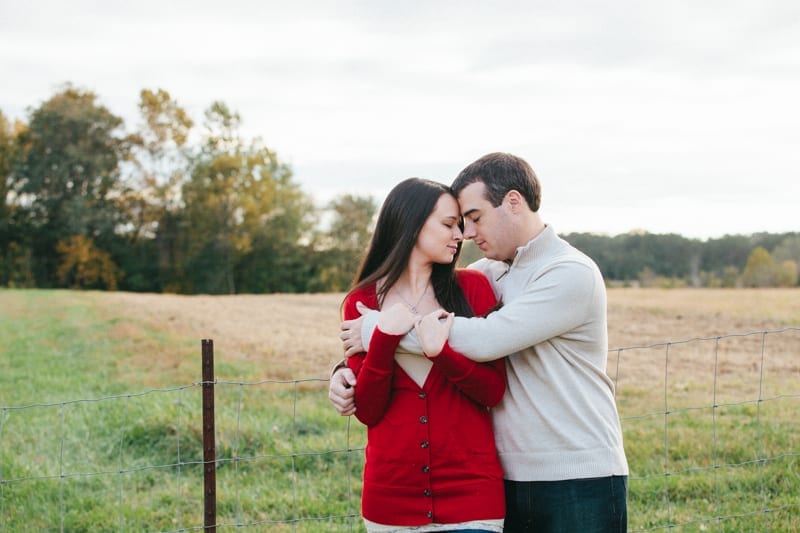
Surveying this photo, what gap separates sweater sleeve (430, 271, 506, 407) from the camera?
2758 mm

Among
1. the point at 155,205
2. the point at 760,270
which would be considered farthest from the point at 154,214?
the point at 760,270

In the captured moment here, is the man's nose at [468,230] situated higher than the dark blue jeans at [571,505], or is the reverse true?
the man's nose at [468,230]

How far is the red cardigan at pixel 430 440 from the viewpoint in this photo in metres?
2.78

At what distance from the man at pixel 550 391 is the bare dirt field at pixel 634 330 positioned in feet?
5.40

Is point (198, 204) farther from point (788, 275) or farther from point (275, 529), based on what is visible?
point (275, 529)

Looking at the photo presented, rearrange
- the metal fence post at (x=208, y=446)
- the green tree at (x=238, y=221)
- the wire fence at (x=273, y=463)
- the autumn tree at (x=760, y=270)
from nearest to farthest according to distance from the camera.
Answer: the metal fence post at (x=208, y=446), the wire fence at (x=273, y=463), the autumn tree at (x=760, y=270), the green tree at (x=238, y=221)

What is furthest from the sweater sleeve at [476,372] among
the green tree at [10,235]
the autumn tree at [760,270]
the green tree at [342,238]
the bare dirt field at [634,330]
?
the green tree at [10,235]

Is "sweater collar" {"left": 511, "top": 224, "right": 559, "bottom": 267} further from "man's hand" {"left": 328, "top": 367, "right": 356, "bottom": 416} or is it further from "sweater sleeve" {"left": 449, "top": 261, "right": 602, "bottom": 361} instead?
"man's hand" {"left": 328, "top": 367, "right": 356, "bottom": 416}

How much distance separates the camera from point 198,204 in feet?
155

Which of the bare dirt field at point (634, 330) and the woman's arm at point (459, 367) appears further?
the bare dirt field at point (634, 330)

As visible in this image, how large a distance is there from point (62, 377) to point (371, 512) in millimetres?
10133

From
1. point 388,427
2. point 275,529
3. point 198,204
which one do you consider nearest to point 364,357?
point 388,427

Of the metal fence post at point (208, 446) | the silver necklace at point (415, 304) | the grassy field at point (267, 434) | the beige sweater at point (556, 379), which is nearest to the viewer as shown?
the beige sweater at point (556, 379)

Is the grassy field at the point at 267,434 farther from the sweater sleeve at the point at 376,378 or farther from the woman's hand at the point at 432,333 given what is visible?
the woman's hand at the point at 432,333
